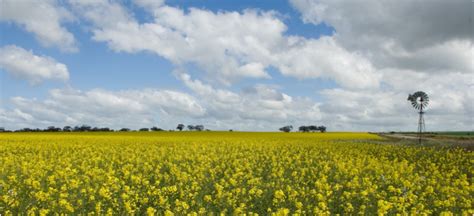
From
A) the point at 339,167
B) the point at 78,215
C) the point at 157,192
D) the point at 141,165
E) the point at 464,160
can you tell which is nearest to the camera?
the point at 78,215

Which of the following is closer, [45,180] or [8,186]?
[8,186]

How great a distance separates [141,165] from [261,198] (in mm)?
8408

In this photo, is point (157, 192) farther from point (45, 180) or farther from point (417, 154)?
point (417, 154)

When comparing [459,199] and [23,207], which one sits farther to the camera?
[459,199]

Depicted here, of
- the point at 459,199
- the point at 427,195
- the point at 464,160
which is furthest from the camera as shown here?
the point at 464,160

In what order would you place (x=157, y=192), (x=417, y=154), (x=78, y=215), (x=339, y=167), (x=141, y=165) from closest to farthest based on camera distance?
(x=78, y=215)
(x=157, y=192)
(x=339, y=167)
(x=141, y=165)
(x=417, y=154)

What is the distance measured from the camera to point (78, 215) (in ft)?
35.1

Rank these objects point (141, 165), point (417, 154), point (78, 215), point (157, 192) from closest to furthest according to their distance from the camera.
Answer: point (78, 215) < point (157, 192) < point (141, 165) < point (417, 154)

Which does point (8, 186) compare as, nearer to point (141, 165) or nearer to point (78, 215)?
point (78, 215)

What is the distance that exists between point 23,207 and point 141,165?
27.0ft

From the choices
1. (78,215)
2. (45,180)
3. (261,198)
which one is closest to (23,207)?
(78,215)

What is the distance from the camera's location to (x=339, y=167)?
1847 cm

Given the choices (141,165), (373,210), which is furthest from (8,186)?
(373,210)

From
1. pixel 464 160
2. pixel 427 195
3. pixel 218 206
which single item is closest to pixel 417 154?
pixel 464 160
